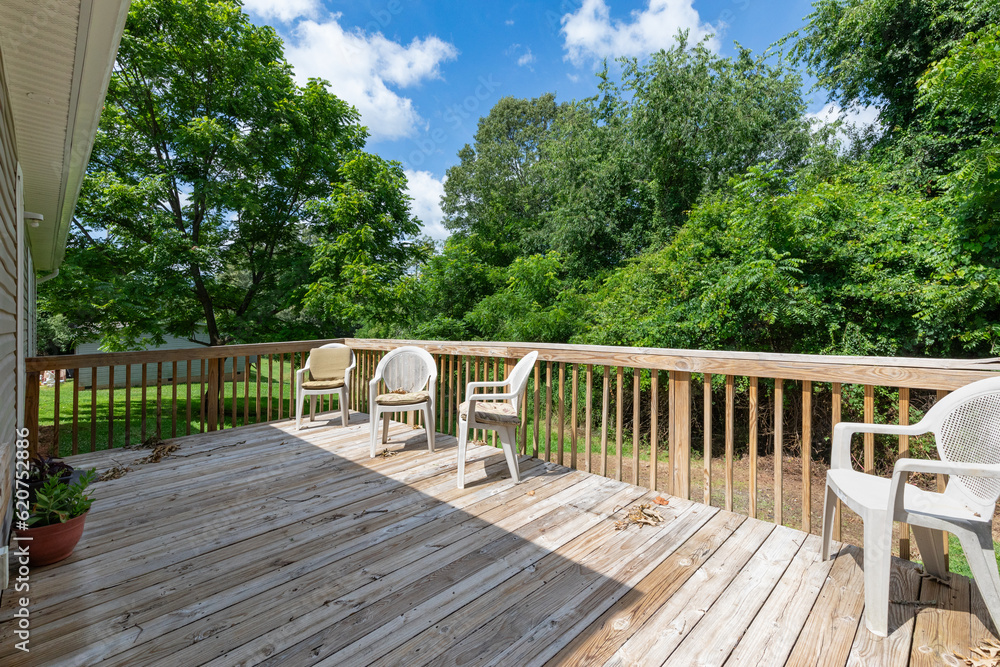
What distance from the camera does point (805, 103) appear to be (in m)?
8.72

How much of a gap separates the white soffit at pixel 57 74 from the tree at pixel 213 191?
159 inches

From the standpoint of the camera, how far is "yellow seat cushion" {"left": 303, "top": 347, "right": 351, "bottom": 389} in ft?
14.7

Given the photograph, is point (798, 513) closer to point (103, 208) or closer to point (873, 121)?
point (873, 121)

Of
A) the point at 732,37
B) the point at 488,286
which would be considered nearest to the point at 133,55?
the point at 488,286

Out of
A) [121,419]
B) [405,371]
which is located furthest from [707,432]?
[121,419]

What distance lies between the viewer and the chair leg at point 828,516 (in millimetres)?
1830

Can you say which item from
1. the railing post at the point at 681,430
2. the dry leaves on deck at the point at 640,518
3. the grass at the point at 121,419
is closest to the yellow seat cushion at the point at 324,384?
the grass at the point at 121,419

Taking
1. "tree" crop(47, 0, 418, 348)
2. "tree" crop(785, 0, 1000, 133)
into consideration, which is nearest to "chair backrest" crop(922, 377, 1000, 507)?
"tree" crop(47, 0, 418, 348)

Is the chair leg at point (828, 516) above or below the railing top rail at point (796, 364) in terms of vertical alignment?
below

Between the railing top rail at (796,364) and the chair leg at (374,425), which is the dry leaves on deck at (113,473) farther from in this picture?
the railing top rail at (796,364)

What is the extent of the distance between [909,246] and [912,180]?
185cm

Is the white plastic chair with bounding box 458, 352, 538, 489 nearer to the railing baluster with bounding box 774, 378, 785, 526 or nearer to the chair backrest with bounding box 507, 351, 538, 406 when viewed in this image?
the chair backrest with bounding box 507, 351, 538, 406

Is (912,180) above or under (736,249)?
above

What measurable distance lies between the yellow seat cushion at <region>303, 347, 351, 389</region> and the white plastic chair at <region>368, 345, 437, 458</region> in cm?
72
